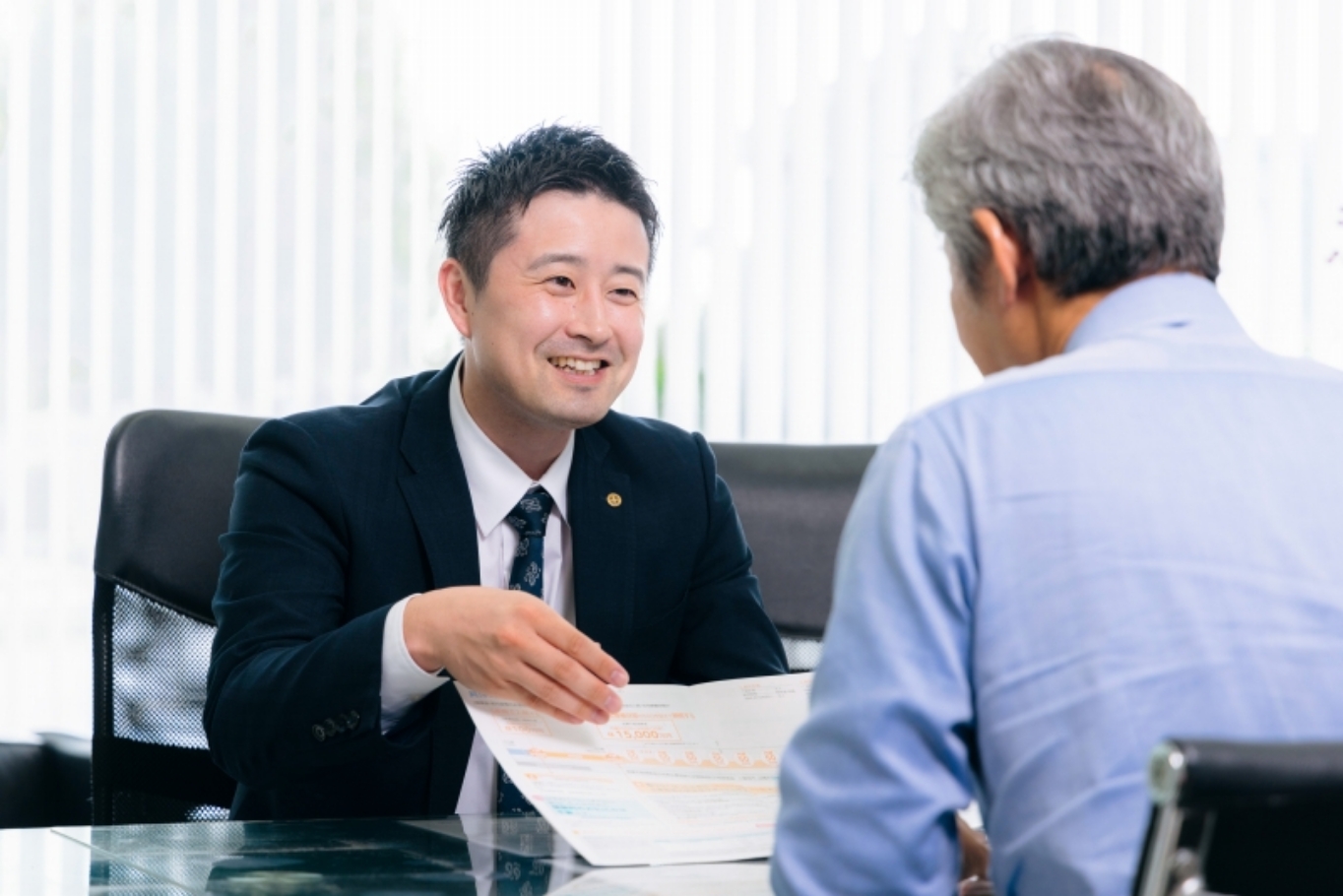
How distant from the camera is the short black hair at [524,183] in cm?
177

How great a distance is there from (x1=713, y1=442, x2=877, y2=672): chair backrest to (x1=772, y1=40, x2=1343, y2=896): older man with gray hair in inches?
45.2

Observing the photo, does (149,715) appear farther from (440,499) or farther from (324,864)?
(324,864)

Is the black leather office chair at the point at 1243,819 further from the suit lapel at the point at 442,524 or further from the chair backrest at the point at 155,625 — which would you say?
Answer: the chair backrest at the point at 155,625

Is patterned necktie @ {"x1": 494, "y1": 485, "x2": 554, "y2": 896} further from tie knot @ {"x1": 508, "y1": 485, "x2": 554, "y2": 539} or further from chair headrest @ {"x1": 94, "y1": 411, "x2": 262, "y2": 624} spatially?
chair headrest @ {"x1": 94, "y1": 411, "x2": 262, "y2": 624}

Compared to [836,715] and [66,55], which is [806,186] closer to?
[66,55]

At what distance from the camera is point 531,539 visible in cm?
175

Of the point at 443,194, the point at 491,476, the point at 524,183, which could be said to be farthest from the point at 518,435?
the point at 443,194

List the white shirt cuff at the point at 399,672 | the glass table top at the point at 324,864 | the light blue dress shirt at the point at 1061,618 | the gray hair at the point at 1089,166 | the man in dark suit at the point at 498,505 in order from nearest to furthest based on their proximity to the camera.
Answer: the light blue dress shirt at the point at 1061,618 < the gray hair at the point at 1089,166 < the glass table top at the point at 324,864 < the white shirt cuff at the point at 399,672 < the man in dark suit at the point at 498,505

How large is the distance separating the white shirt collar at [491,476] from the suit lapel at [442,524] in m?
0.02

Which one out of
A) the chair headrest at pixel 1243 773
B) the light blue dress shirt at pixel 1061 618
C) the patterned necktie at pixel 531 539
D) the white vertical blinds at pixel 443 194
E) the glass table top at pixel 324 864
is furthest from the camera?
the white vertical blinds at pixel 443 194

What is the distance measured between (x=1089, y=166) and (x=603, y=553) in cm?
100

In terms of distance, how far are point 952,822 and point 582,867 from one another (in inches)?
15.7

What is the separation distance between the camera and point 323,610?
1600mm

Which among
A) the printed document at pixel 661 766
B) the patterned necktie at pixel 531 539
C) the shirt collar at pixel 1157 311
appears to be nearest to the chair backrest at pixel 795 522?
the patterned necktie at pixel 531 539
